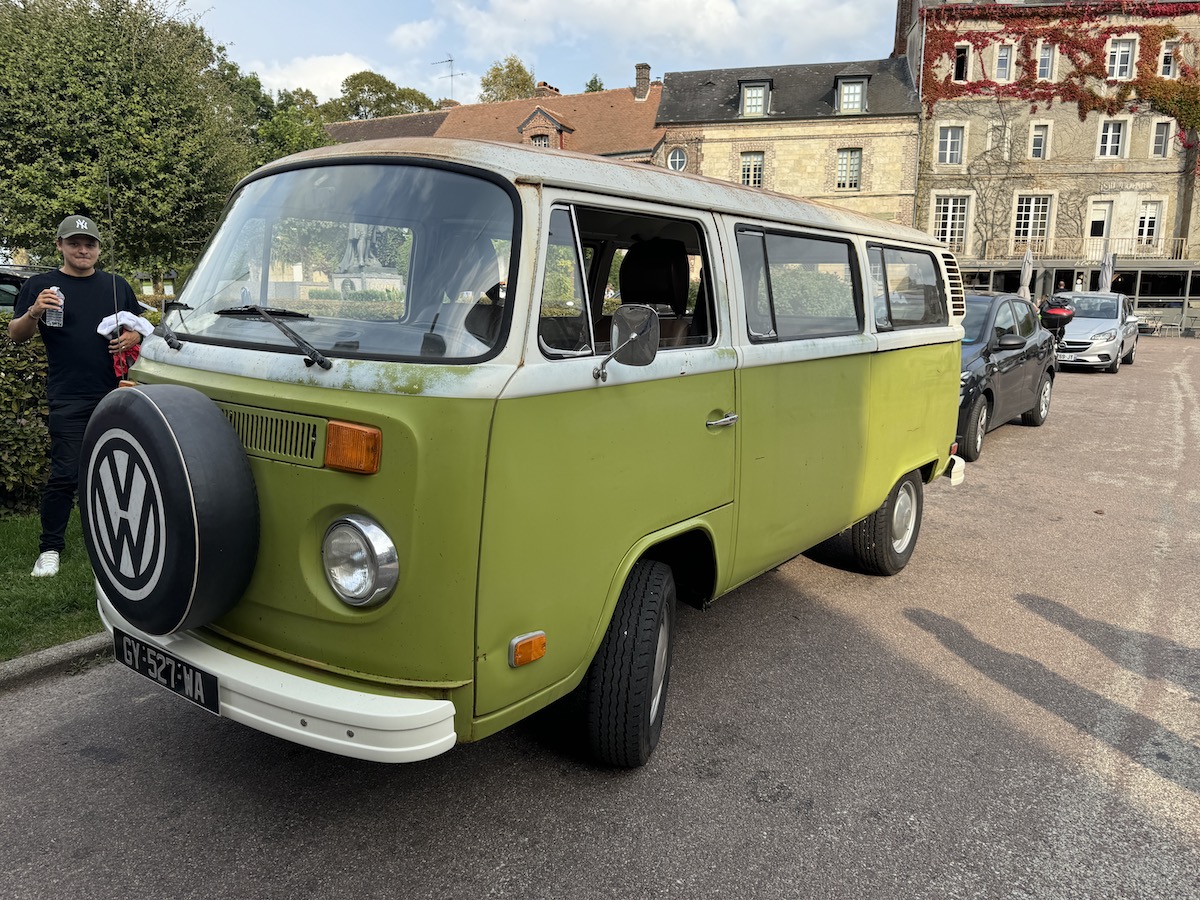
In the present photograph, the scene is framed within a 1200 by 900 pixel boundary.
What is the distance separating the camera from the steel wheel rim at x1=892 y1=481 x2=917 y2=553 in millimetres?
5641

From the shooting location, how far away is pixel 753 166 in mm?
41625

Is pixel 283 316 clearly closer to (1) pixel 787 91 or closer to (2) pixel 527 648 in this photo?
(2) pixel 527 648

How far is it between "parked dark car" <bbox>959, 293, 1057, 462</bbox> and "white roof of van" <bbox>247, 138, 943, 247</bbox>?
19.0 feet

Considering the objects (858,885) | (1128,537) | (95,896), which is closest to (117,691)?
(95,896)

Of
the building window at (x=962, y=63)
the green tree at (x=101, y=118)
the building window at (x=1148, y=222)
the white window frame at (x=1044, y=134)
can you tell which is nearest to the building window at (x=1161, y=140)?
the building window at (x=1148, y=222)

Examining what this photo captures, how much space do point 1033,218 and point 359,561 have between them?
4504 centimetres

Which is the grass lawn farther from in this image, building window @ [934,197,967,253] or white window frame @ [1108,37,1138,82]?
white window frame @ [1108,37,1138,82]

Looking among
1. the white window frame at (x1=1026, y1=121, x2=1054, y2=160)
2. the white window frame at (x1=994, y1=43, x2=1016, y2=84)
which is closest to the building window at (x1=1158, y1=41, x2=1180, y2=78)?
the white window frame at (x1=1026, y1=121, x2=1054, y2=160)

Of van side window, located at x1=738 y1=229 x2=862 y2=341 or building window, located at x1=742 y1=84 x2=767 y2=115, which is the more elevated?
building window, located at x1=742 y1=84 x2=767 y2=115

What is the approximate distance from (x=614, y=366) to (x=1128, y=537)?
18.3 feet

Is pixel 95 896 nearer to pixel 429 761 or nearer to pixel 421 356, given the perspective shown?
pixel 429 761

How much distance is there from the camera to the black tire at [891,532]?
544 centimetres

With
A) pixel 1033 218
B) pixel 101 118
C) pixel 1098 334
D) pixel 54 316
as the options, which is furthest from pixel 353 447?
pixel 1033 218

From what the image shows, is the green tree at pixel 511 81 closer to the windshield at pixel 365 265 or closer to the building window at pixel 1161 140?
the building window at pixel 1161 140
